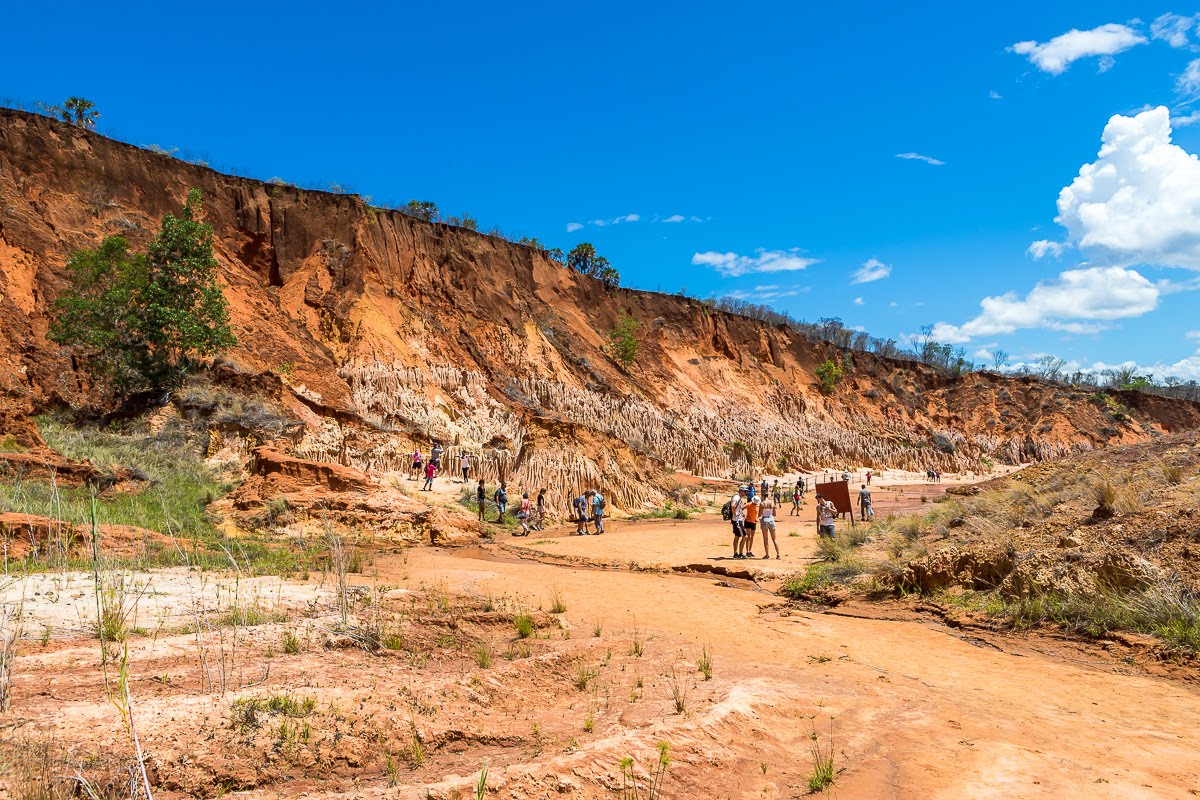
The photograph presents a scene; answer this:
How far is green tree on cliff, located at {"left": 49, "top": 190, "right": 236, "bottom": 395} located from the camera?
2081cm

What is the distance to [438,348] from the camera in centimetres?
3328

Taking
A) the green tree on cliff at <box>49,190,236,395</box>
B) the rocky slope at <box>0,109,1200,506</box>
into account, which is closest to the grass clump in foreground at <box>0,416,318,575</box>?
the green tree on cliff at <box>49,190,236,395</box>

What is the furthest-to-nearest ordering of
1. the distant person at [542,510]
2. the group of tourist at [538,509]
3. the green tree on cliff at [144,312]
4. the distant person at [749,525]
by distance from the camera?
the green tree on cliff at [144,312], the distant person at [542,510], the group of tourist at [538,509], the distant person at [749,525]

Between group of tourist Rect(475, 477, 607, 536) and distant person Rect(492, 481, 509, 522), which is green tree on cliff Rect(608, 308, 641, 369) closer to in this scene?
group of tourist Rect(475, 477, 607, 536)

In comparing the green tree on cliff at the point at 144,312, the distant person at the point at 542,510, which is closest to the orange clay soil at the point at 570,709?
the distant person at the point at 542,510

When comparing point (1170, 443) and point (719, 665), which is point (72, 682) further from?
point (1170, 443)

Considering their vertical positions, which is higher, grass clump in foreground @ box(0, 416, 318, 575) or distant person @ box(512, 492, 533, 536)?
grass clump in foreground @ box(0, 416, 318, 575)

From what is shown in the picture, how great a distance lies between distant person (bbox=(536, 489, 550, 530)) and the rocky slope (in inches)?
27.6

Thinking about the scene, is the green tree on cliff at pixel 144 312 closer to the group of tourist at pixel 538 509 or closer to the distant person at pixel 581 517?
the group of tourist at pixel 538 509

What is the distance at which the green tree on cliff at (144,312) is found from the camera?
20812 mm

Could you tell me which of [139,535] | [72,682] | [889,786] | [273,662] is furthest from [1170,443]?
[139,535]

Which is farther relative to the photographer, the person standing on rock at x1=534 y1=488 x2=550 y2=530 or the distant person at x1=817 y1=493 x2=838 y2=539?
the person standing on rock at x1=534 y1=488 x2=550 y2=530

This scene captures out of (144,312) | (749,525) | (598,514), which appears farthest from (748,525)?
(144,312)

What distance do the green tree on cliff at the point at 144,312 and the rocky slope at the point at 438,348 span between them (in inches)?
61.5
